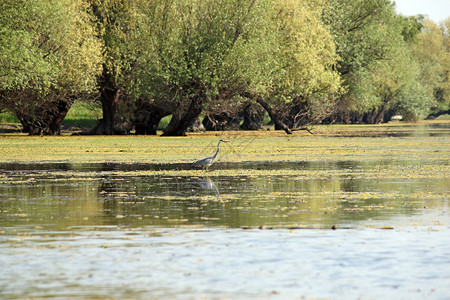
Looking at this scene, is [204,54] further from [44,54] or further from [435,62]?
[435,62]

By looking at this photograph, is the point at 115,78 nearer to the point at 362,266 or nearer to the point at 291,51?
the point at 291,51

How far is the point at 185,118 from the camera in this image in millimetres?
58469

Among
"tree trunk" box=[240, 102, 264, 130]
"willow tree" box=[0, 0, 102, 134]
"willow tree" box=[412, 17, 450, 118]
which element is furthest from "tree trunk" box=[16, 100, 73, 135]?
"willow tree" box=[412, 17, 450, 118]

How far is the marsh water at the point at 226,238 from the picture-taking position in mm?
8805

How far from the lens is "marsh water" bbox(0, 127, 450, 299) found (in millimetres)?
8805

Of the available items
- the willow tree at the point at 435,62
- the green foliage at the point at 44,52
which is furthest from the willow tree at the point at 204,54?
the willow tree at the point at 435,62

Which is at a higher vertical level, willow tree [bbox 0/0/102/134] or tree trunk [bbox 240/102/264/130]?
willow tree [bbox 0/0/102/134]

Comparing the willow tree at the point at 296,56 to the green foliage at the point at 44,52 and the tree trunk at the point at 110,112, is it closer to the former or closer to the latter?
the tree trunk at the point at 110,112

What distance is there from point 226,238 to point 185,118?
46883mm

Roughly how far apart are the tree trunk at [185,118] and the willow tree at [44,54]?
6.99m

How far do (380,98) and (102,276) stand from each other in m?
102

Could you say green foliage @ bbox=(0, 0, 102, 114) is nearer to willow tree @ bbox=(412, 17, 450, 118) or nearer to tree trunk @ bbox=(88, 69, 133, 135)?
tree trunk @ bbox=(88, 69, 133, 135)

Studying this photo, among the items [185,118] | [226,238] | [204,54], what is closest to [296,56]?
[204,54]

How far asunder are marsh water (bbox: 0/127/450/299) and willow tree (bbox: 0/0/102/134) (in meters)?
28.0
